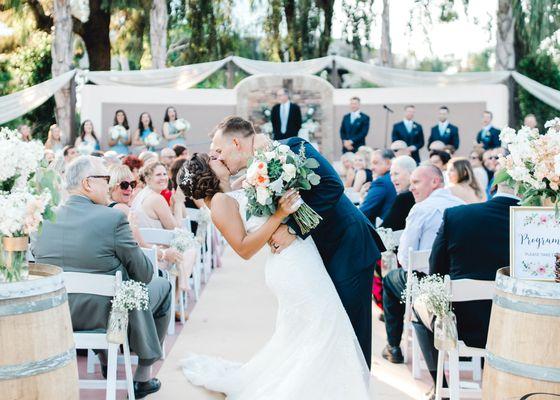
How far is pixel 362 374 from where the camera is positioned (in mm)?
4340

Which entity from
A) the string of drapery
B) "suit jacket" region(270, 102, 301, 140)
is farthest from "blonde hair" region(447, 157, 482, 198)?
the string of drapery

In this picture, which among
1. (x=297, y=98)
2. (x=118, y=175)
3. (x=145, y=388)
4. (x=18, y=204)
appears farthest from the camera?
(x=297, y=98)

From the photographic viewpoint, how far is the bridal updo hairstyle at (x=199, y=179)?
14.2 feet

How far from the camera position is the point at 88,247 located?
4.59 m

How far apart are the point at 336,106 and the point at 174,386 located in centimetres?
1411

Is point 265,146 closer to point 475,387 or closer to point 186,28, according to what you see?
point 475,387

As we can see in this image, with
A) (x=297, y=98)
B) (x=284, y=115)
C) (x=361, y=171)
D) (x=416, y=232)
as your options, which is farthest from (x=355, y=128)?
(x=416, y=232)

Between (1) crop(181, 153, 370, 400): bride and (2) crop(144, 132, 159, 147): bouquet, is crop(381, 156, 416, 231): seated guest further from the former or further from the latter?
(2) crop(144, 132, 159, 147): bouquet

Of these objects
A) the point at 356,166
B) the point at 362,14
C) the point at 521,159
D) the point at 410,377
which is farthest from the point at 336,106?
the point at 521,159

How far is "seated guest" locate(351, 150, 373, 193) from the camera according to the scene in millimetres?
10422

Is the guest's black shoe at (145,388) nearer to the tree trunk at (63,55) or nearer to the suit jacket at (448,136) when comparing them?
the suit jacket at (448,136)

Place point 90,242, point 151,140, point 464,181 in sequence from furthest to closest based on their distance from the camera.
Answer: point 151,140, point 464,181, point 90,242

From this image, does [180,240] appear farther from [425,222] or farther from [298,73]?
[298,73]

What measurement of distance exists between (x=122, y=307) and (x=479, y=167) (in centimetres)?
842
